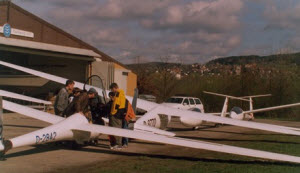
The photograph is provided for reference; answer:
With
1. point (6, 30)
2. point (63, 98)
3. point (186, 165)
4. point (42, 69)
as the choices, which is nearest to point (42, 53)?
point (6, 30)

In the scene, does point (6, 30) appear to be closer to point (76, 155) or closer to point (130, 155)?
point (76, 155)

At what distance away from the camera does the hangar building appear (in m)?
23.2

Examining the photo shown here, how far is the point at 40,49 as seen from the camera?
23.3 meters

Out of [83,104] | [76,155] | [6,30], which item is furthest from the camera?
[6,30]

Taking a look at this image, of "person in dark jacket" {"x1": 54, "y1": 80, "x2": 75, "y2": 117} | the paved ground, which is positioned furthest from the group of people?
the paved ground

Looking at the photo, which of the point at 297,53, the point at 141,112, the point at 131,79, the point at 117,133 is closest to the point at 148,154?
the point at 117,133

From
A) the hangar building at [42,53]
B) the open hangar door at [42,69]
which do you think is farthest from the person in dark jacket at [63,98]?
the open hangar door at [42,69]

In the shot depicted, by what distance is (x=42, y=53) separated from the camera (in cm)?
2383

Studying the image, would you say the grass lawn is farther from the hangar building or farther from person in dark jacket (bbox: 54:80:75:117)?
the hangar building

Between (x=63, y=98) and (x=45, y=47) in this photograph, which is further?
(x=45, y=47)

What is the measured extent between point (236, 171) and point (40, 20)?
22.5m

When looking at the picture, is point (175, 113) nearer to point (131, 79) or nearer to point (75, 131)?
point (75, 131)

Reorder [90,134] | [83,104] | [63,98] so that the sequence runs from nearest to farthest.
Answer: [90,134] → [83,104] → [63,98]

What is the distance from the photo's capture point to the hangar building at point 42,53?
23188 mm
